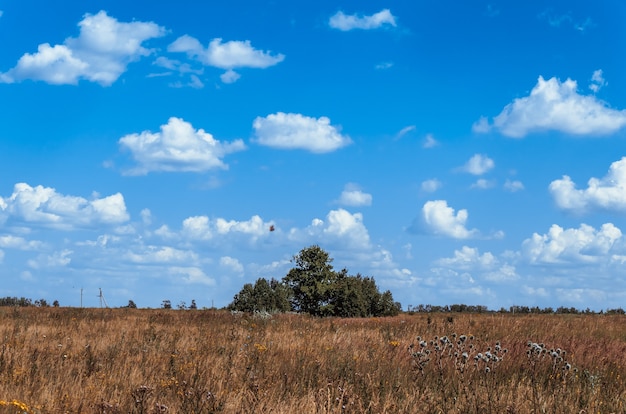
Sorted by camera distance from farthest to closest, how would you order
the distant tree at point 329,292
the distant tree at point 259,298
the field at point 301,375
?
the distant tree at point 329,292 → the distant tree at point 259,298 → the field at point 301,375

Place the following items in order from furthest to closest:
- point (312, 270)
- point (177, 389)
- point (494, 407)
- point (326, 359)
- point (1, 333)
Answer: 1. point (312, 270)
2. point (1, 333)
3. point (326, 359)
4. point (177, 389)
5. point (494, 407)

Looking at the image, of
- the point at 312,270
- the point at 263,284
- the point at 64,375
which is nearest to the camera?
the point at 64,375

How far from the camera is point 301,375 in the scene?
9250 millimetres

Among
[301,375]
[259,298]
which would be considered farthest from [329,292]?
[301,375]

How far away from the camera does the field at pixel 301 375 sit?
6.94 m

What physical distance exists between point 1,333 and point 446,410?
1194 centimetres

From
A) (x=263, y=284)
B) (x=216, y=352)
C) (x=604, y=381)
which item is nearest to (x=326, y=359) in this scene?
(x=216, y=352)

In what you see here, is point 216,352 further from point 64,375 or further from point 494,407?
point 494,407

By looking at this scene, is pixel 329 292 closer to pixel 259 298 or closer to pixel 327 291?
pixel 327 291

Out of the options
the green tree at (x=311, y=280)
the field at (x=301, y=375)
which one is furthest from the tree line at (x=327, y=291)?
the field at (x=301, y=375)

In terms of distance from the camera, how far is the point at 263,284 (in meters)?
44.4

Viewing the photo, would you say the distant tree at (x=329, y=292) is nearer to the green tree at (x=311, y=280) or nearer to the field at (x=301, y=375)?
the green tree at (x=311, y=280)

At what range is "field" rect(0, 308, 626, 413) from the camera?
694 cm

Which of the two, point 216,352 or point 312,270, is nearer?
point 216,352
